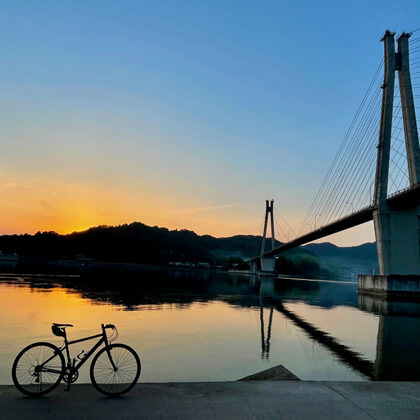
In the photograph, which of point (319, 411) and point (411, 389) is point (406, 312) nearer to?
point (411, 389)

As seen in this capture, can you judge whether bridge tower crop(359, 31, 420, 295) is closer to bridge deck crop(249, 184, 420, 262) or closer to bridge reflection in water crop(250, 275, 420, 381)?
bridge deck crop(249, 184, 420, 262)

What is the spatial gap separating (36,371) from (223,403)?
314 cm

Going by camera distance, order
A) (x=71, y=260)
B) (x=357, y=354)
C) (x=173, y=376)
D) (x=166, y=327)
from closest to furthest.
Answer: (x=173, y=376)
(x=357, y=354)
(x=166, y=327)
(x=71, y=260)

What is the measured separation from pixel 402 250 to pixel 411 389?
4503 cm

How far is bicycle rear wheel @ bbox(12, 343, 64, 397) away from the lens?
261 inches

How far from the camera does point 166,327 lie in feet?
67.5

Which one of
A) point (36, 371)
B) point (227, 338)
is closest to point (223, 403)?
point (36, 371)

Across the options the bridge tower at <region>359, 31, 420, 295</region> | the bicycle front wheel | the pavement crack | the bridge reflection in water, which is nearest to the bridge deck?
the bridge tower at <region>359, 31, 420, 295</region>

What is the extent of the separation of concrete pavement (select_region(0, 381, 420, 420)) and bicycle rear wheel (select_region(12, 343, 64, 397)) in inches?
6.4

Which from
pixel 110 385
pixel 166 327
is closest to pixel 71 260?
pixel 166 327

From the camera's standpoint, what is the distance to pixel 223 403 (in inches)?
254

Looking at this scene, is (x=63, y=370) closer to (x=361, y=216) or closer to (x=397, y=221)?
(x=397, y=221)

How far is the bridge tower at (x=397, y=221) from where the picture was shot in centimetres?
4747

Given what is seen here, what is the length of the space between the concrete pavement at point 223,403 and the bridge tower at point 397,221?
4417 centimetres
